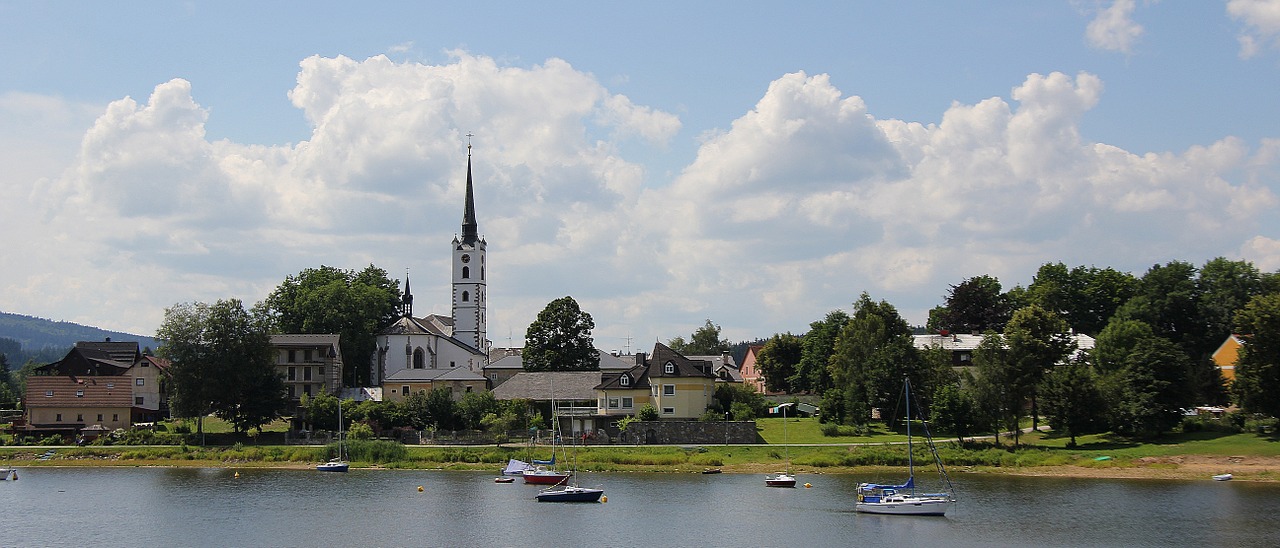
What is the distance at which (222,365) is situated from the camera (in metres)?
91.4

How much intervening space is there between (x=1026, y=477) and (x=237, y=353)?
6032 cm

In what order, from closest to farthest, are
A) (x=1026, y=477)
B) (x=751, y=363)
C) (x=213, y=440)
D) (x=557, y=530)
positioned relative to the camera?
1. (x=557, y=530)
2. (x=1026, y=477)
3. (x=213, y=440)
4. (x=751, y=363)

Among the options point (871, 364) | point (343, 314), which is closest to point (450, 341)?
point (343, 314)

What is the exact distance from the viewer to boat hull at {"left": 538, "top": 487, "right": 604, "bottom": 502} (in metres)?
62.3

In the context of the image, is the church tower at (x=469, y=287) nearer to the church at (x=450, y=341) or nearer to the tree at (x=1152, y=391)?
the church at (x=450, y=341)

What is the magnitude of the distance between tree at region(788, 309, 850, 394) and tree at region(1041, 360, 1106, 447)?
2996 centimetres

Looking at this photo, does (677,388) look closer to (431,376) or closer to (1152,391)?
(431,376)

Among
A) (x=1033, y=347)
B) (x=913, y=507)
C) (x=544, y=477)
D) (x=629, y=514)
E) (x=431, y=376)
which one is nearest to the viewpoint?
(x=913, y=507)

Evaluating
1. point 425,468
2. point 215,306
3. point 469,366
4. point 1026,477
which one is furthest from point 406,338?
point 1026,477

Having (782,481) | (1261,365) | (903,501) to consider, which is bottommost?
(903,501)

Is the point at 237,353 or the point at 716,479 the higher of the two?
the point at 237,353

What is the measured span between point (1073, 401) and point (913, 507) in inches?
956

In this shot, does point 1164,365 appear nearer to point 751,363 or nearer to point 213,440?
point 213,440

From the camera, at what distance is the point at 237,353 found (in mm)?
93000
